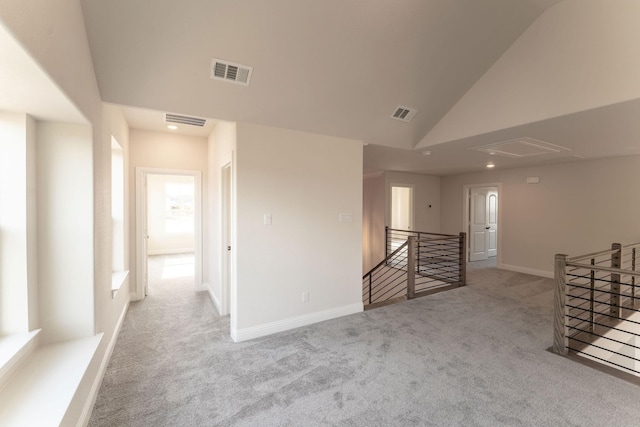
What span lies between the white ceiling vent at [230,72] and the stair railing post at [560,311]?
3.46m

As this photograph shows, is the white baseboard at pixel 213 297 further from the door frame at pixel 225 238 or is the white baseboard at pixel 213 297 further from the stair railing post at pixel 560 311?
the stair railing post at pixel 560 311

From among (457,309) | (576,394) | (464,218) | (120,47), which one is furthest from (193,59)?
(464,218)

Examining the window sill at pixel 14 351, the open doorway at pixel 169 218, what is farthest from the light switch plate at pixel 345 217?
the open doorway at pixel 169 218

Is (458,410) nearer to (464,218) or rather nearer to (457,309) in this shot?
(457,309)

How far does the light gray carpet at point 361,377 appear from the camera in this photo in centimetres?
189

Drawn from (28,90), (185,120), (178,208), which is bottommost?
(178,208)

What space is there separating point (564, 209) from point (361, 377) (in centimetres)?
550

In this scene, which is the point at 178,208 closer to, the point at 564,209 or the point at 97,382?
the point at 97,382

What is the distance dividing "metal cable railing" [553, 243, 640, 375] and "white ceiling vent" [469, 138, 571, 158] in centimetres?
152

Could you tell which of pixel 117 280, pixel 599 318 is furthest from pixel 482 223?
pixel 117 280

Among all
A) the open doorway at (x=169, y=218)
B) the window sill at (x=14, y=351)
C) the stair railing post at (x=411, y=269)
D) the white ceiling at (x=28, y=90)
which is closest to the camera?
the white ceiling at (x=28, y=90)

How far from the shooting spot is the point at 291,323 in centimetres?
323

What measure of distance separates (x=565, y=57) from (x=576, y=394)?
2853 millimetres

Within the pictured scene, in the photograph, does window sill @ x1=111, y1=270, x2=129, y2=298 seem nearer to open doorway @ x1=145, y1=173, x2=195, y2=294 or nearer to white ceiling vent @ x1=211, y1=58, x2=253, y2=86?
white ceiling vent @ x1=211, y1=58, x2=253, y2=86
